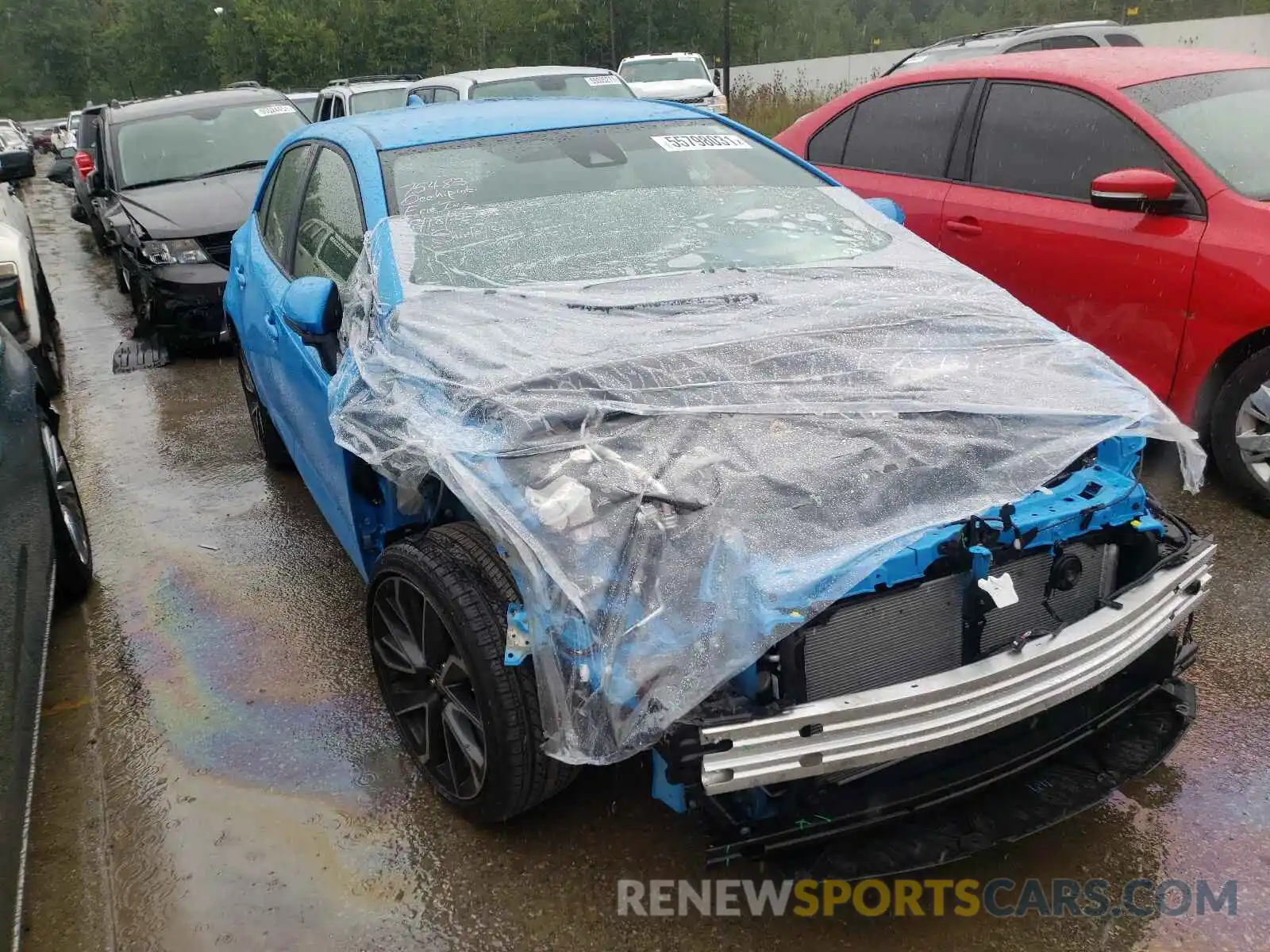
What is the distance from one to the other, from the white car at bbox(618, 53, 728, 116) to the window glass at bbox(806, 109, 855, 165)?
1236cm

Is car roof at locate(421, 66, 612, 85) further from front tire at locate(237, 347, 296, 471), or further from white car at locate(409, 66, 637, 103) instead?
front tire at locate(237, 347, 296, 471)

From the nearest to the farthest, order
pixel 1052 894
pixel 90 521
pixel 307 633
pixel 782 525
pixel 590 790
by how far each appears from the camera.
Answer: pixel 782 525, pixel 1052 894, pixel 590 790, pixel 307 633, pixel 90 521

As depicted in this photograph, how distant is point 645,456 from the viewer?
2.22 m

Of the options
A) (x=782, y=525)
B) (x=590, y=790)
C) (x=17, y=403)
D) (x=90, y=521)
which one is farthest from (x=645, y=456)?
(x=90, y=521)

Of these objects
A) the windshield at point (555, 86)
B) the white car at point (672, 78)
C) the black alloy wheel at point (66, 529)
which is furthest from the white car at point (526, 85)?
the white car at point (672, 78)

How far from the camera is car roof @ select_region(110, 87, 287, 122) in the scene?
350 inches

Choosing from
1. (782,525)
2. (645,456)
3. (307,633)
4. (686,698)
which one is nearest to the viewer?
(686,698)

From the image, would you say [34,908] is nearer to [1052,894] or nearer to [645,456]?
[645,456]

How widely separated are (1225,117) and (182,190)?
7.02 metres

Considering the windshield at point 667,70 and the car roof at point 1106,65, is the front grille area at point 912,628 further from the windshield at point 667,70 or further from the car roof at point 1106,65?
the windshield at point 667,70

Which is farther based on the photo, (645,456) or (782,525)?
(645,456)

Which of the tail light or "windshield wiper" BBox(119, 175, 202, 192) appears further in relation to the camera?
"windshield wiper" BBox(119, 175, 202, 192)

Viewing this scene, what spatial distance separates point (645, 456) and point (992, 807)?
1.05 m

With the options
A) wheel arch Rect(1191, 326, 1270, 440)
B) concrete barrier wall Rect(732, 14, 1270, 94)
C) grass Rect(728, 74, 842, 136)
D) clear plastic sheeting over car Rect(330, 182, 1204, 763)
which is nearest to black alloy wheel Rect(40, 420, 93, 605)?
clear plastic sheeting over car Rect(330, 182, 1204, 763)
